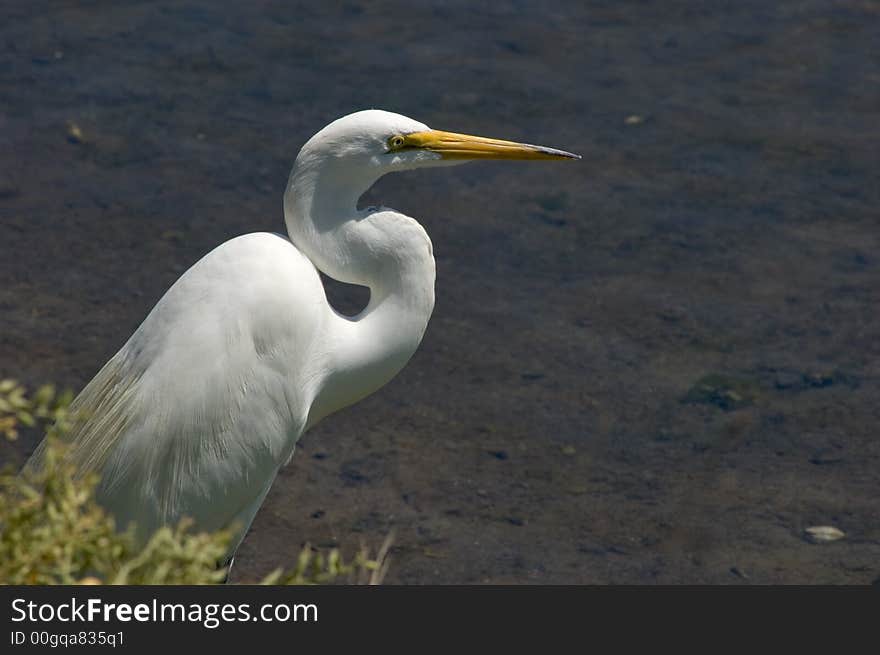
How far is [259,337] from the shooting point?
135 inches

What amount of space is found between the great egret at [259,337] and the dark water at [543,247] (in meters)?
1.09

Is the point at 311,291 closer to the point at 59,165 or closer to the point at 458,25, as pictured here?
the point at 59,165

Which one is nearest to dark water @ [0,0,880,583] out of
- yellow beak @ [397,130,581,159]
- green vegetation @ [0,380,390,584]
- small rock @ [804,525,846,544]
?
small rock @ [804,525,846,544]

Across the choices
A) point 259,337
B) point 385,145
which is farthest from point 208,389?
point 385,145

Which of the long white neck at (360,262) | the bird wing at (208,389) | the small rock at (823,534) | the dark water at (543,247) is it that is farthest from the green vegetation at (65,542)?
the small rock at (823,534)

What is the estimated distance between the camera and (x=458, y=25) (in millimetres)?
7125

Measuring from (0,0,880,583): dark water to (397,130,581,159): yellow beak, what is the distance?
5.03ft

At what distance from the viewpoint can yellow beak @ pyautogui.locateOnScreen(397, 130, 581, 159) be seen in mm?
3418

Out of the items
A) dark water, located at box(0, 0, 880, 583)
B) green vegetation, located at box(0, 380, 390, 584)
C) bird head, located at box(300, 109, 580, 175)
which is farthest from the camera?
dark water, located at box(0, 0, 880, 583)

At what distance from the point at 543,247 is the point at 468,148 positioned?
2414mm

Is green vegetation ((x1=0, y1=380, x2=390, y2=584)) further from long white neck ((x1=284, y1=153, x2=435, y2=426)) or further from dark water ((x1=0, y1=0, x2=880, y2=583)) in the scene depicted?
dark water ((x1=0, y1=0, x2=880, y2=583))

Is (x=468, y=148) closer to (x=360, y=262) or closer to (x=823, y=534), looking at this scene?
(x=360, y=262)

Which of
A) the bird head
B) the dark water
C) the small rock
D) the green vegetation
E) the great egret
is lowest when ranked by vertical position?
the small rock

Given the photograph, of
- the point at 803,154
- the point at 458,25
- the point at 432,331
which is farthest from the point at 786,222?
the point at 458,25
